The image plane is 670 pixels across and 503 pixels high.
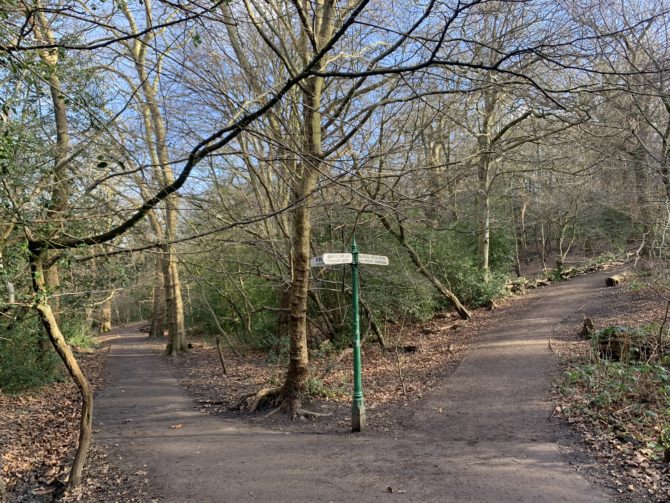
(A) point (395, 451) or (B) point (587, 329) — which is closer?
(A) point (395, 451)

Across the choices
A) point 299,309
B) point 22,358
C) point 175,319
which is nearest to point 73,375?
point 299,309

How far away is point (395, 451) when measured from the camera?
19.9 feet

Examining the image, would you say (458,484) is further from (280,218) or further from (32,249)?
(280,218)

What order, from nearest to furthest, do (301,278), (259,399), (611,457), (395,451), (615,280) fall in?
(611,457)
(395,451)
(301,278)
(259,399)
(615,280)

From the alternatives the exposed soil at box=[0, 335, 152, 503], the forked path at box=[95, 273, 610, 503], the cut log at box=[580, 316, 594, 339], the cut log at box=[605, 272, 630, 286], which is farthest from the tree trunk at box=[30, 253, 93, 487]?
the cut log at box=[605, 272, 630, 286]

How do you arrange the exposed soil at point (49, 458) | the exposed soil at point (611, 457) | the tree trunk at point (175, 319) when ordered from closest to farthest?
the exposed soil at point (611, 457), the exposed soil at point (49, 458), the tree trunk at point (175, 319)

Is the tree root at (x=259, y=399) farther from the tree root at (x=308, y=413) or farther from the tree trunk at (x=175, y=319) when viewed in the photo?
the tree trunk at (x=175, y=319)

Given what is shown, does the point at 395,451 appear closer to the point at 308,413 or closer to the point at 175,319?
the point at 308,413

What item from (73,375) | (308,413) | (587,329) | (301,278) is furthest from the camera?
(587,329)

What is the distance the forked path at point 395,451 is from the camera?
4793 mm

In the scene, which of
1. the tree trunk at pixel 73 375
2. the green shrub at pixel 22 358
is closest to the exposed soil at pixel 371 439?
the tree trunk at pixel 73 375

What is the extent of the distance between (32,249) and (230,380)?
7441mm

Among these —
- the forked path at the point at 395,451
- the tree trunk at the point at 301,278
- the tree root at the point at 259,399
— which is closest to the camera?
the forked path at the point at 395,451

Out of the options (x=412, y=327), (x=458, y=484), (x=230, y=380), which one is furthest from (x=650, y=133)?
(x=230, y=380)
